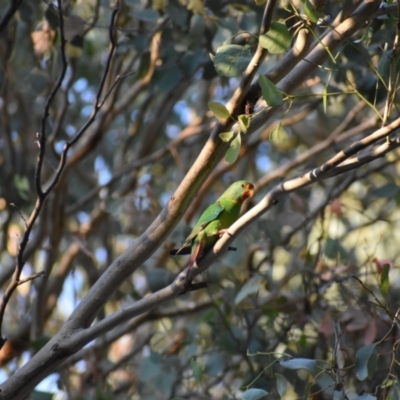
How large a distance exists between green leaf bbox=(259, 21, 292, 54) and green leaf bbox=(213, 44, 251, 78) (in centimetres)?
17

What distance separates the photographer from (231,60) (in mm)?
2115

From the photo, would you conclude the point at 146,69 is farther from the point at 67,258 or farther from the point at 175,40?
the point at 67,258

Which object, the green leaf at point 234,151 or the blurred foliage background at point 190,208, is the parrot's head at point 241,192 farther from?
the green leaf at point 234,151

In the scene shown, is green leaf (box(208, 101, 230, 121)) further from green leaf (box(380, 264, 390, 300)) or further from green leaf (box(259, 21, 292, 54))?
green leaf (box(380, 264, 390, 300))

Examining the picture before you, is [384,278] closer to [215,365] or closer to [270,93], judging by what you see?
[270,93]

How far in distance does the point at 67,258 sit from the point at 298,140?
232 cm

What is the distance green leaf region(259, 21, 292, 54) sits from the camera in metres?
1.94

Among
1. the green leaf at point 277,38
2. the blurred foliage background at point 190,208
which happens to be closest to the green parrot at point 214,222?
the blurred foliage background at point 190,208

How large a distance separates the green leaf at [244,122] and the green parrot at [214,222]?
0.57m

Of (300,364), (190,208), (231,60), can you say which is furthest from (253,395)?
(190,208)

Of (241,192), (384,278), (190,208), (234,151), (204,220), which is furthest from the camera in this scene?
(190,208)

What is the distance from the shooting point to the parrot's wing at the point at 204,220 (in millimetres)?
2652

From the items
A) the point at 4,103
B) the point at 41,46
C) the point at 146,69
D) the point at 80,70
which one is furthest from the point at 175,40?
the point at 80,70

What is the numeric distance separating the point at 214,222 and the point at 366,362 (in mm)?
853
